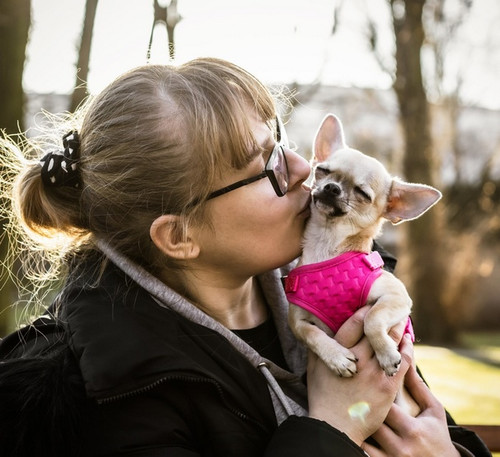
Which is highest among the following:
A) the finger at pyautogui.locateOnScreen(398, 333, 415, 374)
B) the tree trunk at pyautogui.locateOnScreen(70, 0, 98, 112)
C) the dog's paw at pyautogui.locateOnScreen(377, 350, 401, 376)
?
the tree trunk at pyautogui.locateOnScreen(70, 0, 98, 112)

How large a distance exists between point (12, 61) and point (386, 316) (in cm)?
299

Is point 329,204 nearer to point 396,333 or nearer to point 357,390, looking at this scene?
point 396,333

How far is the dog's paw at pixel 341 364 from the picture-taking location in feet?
6.66

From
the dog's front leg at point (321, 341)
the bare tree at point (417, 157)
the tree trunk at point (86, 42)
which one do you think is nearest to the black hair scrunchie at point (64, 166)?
the dog's front leg at point (321, 341)

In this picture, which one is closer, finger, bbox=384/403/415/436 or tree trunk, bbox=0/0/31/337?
finger, bbox=384/403/415/436

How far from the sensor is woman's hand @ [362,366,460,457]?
1.96 m

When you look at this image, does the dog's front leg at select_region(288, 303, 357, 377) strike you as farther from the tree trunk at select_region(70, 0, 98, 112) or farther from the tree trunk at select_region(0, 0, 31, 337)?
the tree trunk at select_region(0, 0, 31, 337)

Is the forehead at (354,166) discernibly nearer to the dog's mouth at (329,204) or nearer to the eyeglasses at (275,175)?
the dog's mouth at (329,204)

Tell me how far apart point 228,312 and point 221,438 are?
543 mm

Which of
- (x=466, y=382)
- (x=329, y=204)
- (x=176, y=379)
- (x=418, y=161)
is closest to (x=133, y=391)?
(x=176, y=379)

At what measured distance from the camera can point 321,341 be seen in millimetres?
2123

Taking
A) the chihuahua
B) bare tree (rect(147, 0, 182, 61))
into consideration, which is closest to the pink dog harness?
the chihuahua

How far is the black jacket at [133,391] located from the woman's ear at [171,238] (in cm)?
21

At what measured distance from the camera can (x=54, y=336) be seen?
1875 millimetres
